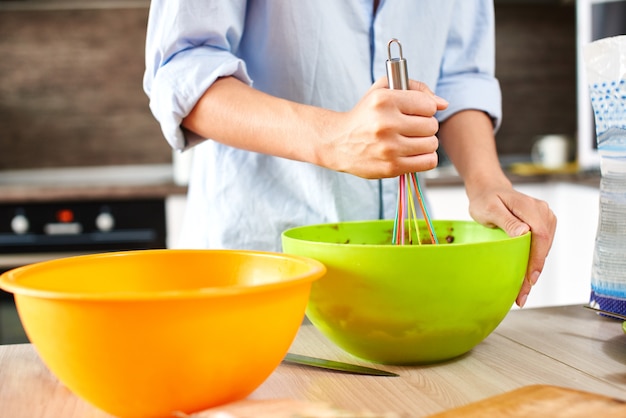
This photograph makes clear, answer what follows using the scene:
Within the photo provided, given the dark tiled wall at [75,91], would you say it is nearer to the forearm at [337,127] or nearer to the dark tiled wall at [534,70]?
the dark tiled wall at [534,70]

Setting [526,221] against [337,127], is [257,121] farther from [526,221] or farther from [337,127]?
[526,221]

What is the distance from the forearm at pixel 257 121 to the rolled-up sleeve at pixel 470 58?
1.24 feet

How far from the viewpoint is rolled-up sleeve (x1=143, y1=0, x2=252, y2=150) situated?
79 cm

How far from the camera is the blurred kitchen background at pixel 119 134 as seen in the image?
2.11m

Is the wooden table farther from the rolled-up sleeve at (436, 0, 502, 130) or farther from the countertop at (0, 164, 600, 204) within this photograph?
the countertop at (0, 164, 600, 204)

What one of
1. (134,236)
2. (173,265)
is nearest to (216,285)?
(173,265)

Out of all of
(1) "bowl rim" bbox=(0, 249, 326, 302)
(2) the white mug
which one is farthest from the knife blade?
(2) the white mug

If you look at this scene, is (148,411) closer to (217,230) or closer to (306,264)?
(306,264)

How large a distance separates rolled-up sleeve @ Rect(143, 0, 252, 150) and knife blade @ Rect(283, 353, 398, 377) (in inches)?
12.6

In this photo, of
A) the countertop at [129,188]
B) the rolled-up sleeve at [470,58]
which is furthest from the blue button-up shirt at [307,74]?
the countertop at [129,188]

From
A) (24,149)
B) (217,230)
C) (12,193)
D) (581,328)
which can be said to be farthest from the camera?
(24,149)

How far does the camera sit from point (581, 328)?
77cm

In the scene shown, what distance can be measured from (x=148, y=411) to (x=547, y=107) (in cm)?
257

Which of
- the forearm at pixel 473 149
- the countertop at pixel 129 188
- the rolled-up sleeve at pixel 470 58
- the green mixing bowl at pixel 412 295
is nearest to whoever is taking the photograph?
the green mixing bowl at pixel 412 295
